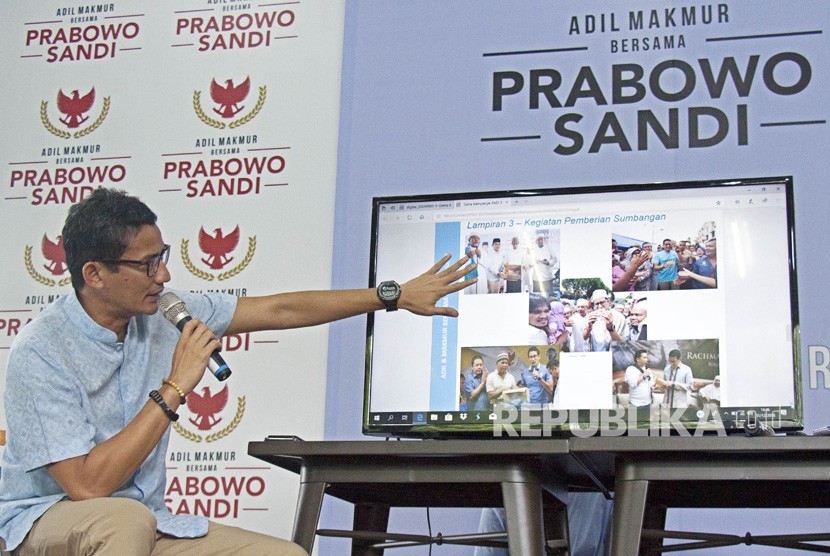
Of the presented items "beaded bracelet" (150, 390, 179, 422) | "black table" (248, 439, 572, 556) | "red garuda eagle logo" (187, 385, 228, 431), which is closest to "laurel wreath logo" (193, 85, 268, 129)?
"red garuda eagle logo" (187, 385, 228, 431)

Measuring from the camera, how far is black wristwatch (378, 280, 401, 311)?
2.25 m

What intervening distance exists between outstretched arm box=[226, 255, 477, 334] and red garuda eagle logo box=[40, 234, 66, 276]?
4.91 feet

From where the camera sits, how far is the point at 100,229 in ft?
6.95

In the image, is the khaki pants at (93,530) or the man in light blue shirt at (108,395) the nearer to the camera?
the khaki pants at (93,530)

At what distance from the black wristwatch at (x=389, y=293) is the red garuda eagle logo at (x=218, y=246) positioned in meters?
1.37

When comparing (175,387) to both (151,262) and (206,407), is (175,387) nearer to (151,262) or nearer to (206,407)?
(151,262)

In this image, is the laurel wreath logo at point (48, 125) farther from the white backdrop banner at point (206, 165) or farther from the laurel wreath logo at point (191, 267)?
the laurel wreath logo at point (191, 267)

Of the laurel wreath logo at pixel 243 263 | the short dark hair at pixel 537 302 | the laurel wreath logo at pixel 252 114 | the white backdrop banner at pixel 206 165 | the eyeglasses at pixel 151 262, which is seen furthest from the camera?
the laurel wreath logo at pixel 252 114

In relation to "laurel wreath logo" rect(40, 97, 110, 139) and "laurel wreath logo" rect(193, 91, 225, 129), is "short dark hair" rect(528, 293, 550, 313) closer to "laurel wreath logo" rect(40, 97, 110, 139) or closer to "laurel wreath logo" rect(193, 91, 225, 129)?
"laurel wreath logo" rect(193, 91, 225, 129)

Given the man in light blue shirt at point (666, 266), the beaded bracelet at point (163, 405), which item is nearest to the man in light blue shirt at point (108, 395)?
the beaded bracelet at point (163, 405)

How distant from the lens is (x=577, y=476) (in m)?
2.30

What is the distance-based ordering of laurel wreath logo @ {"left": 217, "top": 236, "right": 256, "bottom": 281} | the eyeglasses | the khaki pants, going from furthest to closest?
laurel wreath logo @ {"left": 217, "top": 236, "right": 256, "bottom": 281}
the eyeglasses
the khaki pants

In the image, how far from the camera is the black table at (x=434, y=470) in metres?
1.90

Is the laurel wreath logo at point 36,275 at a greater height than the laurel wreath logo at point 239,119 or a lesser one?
lesser
